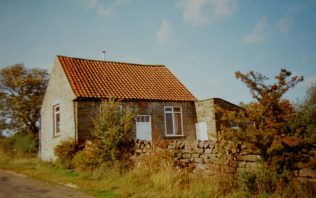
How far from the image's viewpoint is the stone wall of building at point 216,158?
8.59 meters

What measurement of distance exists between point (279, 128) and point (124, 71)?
54.7 feet

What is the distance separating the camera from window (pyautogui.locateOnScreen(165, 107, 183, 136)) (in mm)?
20922

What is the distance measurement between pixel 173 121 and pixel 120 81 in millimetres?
4632

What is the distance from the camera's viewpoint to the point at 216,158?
32.1 ft

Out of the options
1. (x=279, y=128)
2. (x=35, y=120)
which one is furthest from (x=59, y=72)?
(x=279, y=128)

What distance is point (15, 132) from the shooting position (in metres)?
30.0

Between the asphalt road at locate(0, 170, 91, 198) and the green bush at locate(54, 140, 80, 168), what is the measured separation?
3.24m

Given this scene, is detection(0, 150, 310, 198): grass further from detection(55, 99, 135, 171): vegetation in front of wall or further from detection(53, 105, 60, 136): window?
detection(53, 105, 60, 136): window

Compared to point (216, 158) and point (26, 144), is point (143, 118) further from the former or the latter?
point (26, 144)

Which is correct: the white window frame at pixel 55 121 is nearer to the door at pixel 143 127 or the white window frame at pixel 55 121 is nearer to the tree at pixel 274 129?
the door at pixel 143 127

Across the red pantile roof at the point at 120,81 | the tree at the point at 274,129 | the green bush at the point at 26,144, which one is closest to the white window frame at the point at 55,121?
the red pantile roof at the point at 120,81

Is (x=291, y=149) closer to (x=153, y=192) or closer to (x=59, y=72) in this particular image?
(x=153, y=192)

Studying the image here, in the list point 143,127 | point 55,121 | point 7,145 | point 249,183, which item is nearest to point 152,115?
point 143,127

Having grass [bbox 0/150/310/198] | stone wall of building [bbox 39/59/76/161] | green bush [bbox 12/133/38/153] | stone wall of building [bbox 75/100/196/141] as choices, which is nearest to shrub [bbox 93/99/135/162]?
grass [bbox 0/150/310/198]
